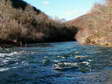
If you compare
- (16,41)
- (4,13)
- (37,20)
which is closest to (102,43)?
(16,41)

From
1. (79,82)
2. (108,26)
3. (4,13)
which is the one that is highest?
(4,13)

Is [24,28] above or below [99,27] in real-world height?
above

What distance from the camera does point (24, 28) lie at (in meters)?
83.8

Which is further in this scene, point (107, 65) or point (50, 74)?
point (107, 65)

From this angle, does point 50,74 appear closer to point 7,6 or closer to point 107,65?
point 107,65

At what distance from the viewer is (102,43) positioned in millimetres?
63906

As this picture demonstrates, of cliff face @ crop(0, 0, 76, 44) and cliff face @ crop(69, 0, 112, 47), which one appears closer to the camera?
cliff face @ crop(69, 0, 112, 47)

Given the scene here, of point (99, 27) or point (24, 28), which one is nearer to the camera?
point (99, 27)

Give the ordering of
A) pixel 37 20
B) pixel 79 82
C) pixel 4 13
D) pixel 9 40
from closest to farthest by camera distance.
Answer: pixel 79 82
pixel 9 40
pixel 4 13
pixel 37 20

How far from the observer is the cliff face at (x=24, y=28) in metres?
73.3

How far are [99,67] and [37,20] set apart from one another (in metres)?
83.9

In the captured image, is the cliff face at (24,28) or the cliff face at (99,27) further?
the cliff face at (24,28)

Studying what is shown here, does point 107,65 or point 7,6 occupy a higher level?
point 7,6

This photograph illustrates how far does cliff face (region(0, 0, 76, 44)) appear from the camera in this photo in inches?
2886
